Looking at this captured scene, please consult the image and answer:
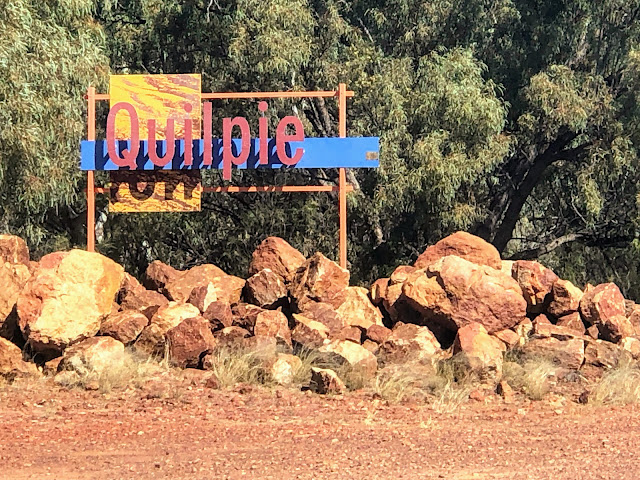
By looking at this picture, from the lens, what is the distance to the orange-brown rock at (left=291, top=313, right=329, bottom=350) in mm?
10500

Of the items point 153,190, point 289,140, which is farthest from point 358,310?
point 153,190

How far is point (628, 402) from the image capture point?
369 inches

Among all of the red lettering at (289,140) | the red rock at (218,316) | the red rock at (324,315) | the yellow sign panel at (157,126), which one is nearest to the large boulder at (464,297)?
the red rock at (324,315)

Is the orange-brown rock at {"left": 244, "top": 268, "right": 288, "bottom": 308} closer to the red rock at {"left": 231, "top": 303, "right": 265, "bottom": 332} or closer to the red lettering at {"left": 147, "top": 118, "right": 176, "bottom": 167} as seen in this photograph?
the red rock at {"left": 231, "top": 303, "right": 265, "bottom": 332}

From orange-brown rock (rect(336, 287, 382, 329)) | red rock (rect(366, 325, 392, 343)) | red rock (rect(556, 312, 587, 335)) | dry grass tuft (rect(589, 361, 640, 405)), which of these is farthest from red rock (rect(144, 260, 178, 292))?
dry grass tuft (rect(589, 361, 640, 405))

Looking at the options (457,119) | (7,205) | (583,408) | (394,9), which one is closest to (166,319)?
(583,408)

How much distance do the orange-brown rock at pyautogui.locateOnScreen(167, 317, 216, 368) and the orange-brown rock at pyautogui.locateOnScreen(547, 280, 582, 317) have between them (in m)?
3.94

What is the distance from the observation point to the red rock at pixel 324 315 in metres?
11.1

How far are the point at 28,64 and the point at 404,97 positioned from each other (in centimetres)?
686

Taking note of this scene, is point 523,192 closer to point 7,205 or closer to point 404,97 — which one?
point 404,97

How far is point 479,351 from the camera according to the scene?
9.95 metres

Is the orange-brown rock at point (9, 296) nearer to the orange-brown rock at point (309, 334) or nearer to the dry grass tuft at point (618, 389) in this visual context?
the orange-brown rock at point (309, 334)

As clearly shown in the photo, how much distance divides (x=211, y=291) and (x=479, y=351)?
336cm

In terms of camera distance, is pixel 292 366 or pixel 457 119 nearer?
pixel 292 366
